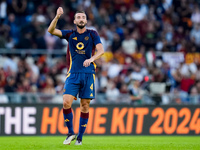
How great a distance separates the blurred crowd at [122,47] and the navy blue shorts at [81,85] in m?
6.12

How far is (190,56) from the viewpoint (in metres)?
19.1

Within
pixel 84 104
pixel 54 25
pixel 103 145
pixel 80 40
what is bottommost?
pixel 103 145

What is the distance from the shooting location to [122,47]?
756 inches

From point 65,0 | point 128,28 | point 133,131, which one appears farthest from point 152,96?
point 65,0

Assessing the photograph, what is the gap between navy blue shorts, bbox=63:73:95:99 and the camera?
30.0 ft

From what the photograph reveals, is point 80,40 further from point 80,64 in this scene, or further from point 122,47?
point 122,47

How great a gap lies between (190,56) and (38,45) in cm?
564

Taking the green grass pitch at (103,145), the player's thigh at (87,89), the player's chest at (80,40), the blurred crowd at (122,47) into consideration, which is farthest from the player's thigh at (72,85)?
the blurred crowd at (122,47)

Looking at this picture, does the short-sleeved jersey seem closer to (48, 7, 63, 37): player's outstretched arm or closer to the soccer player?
the soccer player

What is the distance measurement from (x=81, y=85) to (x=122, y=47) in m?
10.1

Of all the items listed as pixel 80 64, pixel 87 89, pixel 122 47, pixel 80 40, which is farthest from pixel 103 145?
pixel 122 47

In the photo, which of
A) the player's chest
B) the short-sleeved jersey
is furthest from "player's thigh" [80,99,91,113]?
the player's chest

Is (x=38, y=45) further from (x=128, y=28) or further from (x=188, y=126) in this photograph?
(x=188, y=126)

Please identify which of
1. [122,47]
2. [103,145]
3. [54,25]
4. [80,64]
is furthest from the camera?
[122,47]
